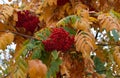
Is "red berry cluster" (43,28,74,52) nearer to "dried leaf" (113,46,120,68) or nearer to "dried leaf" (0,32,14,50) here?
"dried leaf" (0,32,14,50)

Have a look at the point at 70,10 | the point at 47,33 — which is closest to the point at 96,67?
the point at 70,10

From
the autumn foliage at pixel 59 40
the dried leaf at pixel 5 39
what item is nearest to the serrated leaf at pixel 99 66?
the autumn foliage at pixel 59 40

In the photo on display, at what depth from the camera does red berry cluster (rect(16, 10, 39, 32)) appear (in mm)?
2059

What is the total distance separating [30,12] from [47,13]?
0.46 feet

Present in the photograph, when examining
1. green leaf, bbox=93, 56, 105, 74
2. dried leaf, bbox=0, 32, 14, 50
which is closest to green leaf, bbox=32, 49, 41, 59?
dried leaf, bbox=0, 32, 14, 50

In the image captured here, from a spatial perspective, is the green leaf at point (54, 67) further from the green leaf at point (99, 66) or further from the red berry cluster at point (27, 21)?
the green leaf at point (99, 66)

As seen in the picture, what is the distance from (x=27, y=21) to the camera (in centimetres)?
207

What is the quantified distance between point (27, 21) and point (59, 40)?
379mm

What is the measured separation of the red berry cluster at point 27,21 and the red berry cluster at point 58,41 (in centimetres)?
32

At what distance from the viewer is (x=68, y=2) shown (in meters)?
2.25

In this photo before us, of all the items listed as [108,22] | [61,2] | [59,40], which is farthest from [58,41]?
[61,2]

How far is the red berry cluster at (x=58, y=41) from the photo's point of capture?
1.74 metres

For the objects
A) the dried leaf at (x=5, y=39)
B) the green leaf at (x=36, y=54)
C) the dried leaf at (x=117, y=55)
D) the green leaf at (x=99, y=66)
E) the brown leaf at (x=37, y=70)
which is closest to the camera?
the brown leaf at (x=37, y=70)

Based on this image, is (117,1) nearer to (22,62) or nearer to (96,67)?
(96,67)
